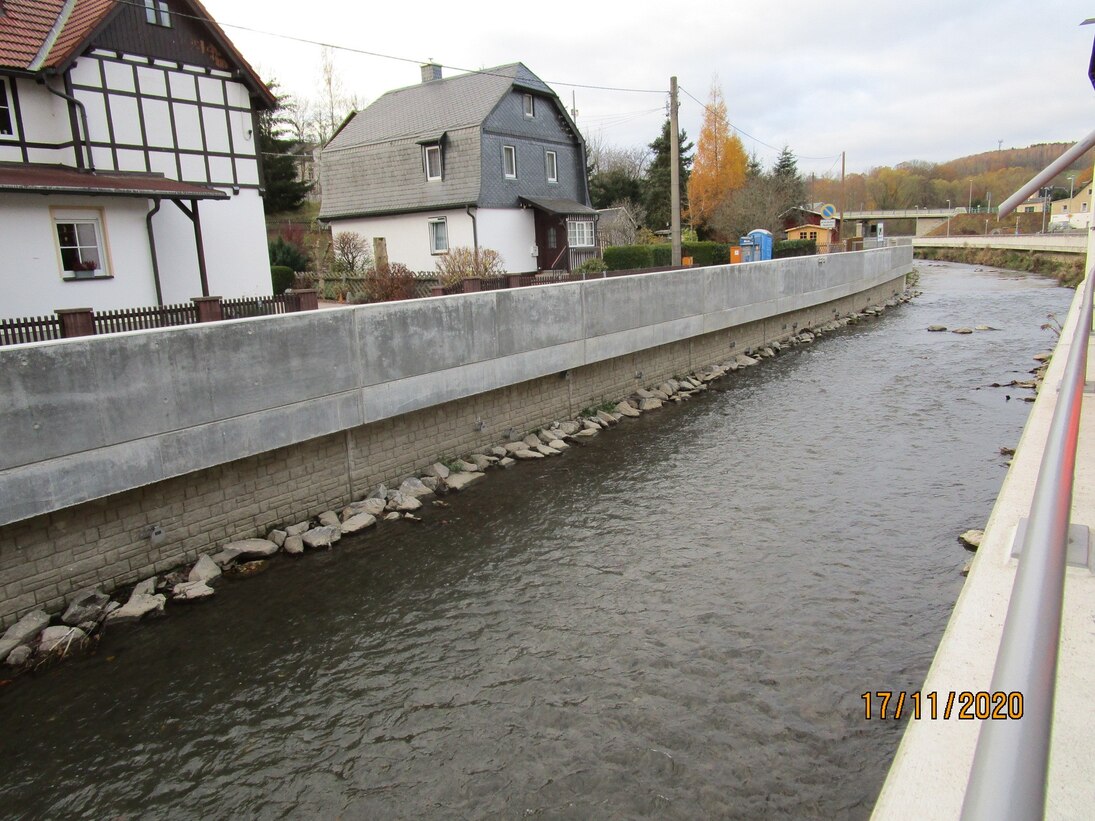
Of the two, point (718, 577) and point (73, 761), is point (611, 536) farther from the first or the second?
point (73, 761)

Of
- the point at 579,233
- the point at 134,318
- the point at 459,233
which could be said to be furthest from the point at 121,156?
the point at 579,233

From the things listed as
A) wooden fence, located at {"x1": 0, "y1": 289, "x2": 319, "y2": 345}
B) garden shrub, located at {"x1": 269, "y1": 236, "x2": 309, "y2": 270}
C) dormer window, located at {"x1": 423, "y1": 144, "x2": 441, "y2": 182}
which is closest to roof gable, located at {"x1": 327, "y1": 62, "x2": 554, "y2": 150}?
dormer window, located at {"x1": 423, "y1": 144, "x2": 441, "y2": 182}

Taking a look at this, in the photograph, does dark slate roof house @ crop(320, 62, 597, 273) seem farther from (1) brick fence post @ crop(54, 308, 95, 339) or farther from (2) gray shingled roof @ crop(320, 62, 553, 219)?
(1) brick fence post @ crop(54, 308, 95, 339)

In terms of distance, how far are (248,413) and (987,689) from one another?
742 cm

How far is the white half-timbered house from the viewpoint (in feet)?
49.1

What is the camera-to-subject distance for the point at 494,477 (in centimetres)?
1145

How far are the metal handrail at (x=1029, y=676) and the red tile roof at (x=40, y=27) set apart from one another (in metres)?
18.6

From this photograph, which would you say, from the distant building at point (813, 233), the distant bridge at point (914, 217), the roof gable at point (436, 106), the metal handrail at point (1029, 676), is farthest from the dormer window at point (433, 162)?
the distant bridge at point (914, 217)

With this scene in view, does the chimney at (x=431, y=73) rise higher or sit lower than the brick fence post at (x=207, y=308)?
higher

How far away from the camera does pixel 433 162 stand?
29641mm

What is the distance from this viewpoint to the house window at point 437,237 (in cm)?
2933

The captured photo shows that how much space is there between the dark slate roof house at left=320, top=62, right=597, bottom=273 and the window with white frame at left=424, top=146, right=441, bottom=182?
39 mm

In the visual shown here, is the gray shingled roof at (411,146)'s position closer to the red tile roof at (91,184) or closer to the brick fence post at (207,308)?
the red tile roof at (91,184)
